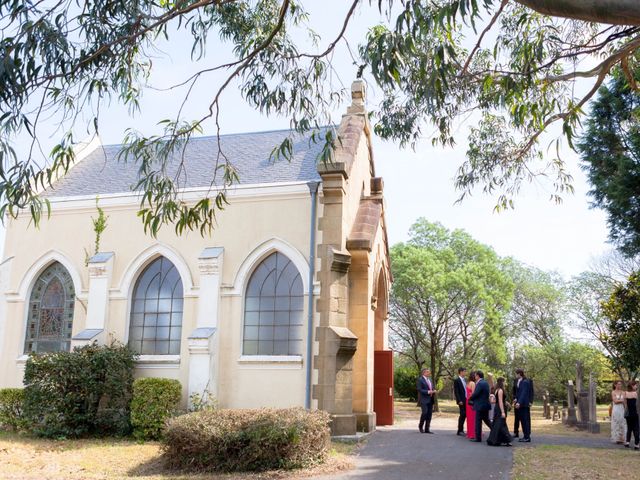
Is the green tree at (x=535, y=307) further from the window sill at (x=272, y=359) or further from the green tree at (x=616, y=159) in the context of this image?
the window sill at (x=272, y=359)

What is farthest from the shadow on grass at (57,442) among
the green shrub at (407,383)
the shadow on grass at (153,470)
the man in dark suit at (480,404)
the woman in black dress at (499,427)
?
the green shrub at (407,383)

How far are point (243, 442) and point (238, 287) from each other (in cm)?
570

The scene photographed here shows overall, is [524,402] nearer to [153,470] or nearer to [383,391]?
[383,391]

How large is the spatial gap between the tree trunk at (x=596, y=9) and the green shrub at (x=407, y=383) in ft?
105

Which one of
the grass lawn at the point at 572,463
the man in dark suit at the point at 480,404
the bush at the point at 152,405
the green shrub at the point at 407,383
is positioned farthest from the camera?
the green shrub at the point at 407,383

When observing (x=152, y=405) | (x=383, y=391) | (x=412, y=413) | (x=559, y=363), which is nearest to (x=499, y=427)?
(x=383, y=391)

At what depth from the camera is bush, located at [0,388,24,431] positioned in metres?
16.0

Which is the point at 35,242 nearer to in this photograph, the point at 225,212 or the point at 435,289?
the point at 225,212

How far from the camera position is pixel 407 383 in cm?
3669

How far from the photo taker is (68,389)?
15.3 metres

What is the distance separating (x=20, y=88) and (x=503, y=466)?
9.88m

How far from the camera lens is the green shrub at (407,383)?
3647cm

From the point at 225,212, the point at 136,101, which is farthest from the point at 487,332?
the point at 136,101

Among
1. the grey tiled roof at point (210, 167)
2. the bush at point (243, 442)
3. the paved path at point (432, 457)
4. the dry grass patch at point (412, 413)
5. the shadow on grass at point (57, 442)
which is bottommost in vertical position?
the dry grass patch at point (412, 413)
